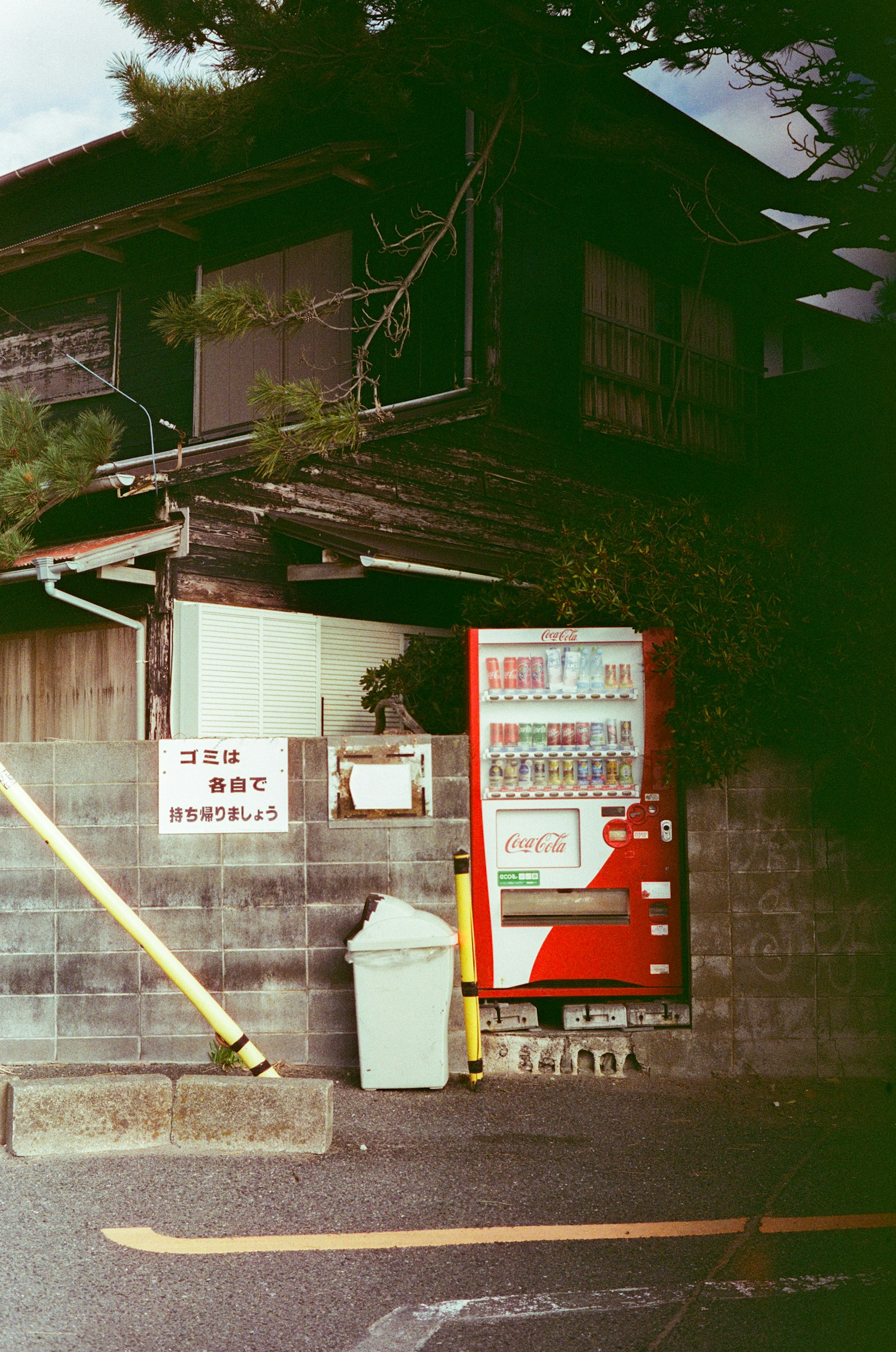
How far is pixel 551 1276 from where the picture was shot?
3.76m

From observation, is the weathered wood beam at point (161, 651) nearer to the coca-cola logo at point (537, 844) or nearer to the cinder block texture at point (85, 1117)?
the coca-cola logo at point (537, 844)

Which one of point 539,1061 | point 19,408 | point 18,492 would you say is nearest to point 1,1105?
point 539,1061

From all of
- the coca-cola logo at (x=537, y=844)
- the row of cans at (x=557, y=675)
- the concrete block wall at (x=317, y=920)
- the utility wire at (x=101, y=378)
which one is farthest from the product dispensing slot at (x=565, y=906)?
the utility wire at (x=101, y=378)

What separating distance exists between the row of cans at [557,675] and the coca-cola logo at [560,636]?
4cm

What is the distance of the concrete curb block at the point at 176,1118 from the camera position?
4949 mm

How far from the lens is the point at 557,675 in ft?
21.1

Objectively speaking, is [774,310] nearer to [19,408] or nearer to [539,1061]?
[19,408]

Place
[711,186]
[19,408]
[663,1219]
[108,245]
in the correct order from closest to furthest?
[663,1219]
[19,408]
[711,186]
[108,245]

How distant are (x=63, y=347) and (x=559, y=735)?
974cm

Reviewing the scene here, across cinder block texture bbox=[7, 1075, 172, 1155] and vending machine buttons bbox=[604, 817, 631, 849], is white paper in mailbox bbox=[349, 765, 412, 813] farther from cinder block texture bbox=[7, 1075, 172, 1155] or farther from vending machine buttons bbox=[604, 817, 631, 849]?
cinder block texture bbox=[7, 1075, 172, 1155]

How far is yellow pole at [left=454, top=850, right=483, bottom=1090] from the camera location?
5.86m

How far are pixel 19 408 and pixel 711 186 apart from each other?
6.73 m

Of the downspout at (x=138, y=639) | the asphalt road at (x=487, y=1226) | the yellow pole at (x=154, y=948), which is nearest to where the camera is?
the asphalt road at (x=487, y=1226)

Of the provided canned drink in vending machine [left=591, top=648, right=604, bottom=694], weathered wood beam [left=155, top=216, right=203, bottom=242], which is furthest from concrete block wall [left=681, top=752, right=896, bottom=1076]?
weathered wood beam [left=155, top=216, right=203, bottom=242]
